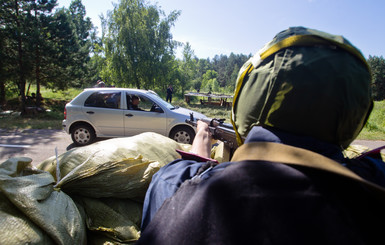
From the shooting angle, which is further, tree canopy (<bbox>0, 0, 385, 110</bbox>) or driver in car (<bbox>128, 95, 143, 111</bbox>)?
A: tree canopy (<bbox>0, 0, 385, 110</bbox>)

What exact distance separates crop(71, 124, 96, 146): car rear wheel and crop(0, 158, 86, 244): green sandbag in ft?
16.7

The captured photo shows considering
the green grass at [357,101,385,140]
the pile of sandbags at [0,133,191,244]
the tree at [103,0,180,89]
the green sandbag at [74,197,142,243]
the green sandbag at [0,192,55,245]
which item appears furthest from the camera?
the tree at [103,0,180,89]

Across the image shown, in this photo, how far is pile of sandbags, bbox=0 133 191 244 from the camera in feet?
3.96

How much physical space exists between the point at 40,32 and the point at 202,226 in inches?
570

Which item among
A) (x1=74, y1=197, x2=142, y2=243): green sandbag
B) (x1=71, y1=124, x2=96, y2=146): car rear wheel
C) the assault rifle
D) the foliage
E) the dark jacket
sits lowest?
(x1=71, y1=124, x2=96, y2=146): car rear wheel

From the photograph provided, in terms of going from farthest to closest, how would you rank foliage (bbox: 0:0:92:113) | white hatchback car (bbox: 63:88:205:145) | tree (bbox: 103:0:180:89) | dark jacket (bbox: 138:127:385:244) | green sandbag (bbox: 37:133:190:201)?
tree (bbox: 103:0:180:89) → foliage (bbox: 0:0:92:113) → white hatchback car (bbox: 63:88:205:145) → green sandbag (bbox: 37:133:190:201) → dark jacket (bbox: 138:127:385:244)

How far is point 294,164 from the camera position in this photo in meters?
0.61

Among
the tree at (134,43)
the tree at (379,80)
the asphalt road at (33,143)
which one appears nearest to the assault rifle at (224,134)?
the asphalt road at (33,143)

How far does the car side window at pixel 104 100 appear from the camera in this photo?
247 inches

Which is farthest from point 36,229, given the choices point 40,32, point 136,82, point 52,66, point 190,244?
point 136,82

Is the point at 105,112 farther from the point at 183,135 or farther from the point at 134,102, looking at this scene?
the point at 183,135

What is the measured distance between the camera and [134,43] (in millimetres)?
A: 17609

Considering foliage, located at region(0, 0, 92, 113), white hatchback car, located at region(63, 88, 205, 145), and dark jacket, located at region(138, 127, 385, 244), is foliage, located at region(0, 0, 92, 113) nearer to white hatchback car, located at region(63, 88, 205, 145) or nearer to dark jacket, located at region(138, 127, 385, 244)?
white hatchback car, located at region(63, 88, 205, 145)

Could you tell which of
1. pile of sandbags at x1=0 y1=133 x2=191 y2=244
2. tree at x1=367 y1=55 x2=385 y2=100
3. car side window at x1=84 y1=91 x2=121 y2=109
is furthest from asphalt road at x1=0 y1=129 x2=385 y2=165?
tree at x1=367 y1=55 x2=385 y2=100
